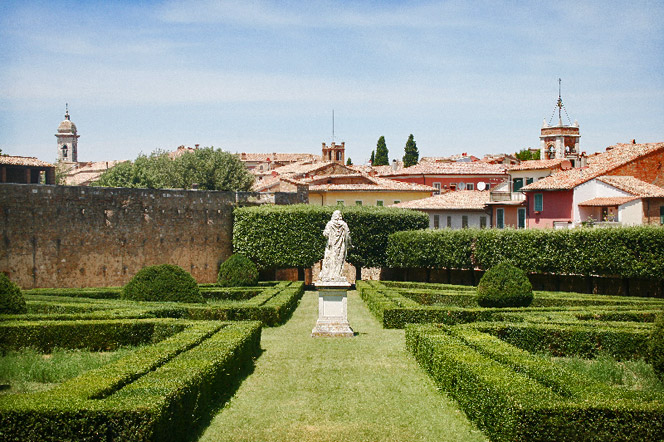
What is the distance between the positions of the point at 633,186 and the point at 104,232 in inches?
1089

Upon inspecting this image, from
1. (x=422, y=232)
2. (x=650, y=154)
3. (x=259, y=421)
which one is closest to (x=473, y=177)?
(x=650, y=154)

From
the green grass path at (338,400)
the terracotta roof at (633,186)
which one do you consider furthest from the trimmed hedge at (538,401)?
the terracotta roof at (633,186)

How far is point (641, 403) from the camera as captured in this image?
7.72 m

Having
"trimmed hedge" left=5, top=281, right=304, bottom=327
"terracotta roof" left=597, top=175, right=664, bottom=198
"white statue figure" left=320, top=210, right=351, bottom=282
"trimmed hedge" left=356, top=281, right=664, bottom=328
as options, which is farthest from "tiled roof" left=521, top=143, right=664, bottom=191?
"white statue figure" left=320, top=210, right=351, bottom=282

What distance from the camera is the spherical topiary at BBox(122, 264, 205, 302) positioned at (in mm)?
19328

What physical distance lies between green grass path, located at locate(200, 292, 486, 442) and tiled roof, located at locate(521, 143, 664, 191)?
28085 millimetres

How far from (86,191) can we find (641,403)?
2305 centimetres

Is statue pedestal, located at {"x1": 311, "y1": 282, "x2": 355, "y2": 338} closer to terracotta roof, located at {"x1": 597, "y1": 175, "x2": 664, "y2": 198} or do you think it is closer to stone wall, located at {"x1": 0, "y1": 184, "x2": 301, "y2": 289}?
stone wall, located at {"x1": 0, "y1": 184, "x2": 301, "y2": 289}

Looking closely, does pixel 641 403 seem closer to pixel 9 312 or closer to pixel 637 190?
pixel 9 312

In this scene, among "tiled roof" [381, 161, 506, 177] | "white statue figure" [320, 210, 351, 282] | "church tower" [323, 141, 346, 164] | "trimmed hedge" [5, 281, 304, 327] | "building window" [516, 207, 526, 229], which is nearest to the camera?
"trimmed hedge" [5, 281, 304, 327]

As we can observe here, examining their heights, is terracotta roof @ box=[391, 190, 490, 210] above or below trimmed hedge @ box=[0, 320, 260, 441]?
above

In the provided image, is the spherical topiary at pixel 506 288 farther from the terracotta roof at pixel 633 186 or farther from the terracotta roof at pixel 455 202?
the terracotta roof at pixel 455 202

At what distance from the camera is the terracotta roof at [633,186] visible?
3675cm

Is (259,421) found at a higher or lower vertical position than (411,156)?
lower
